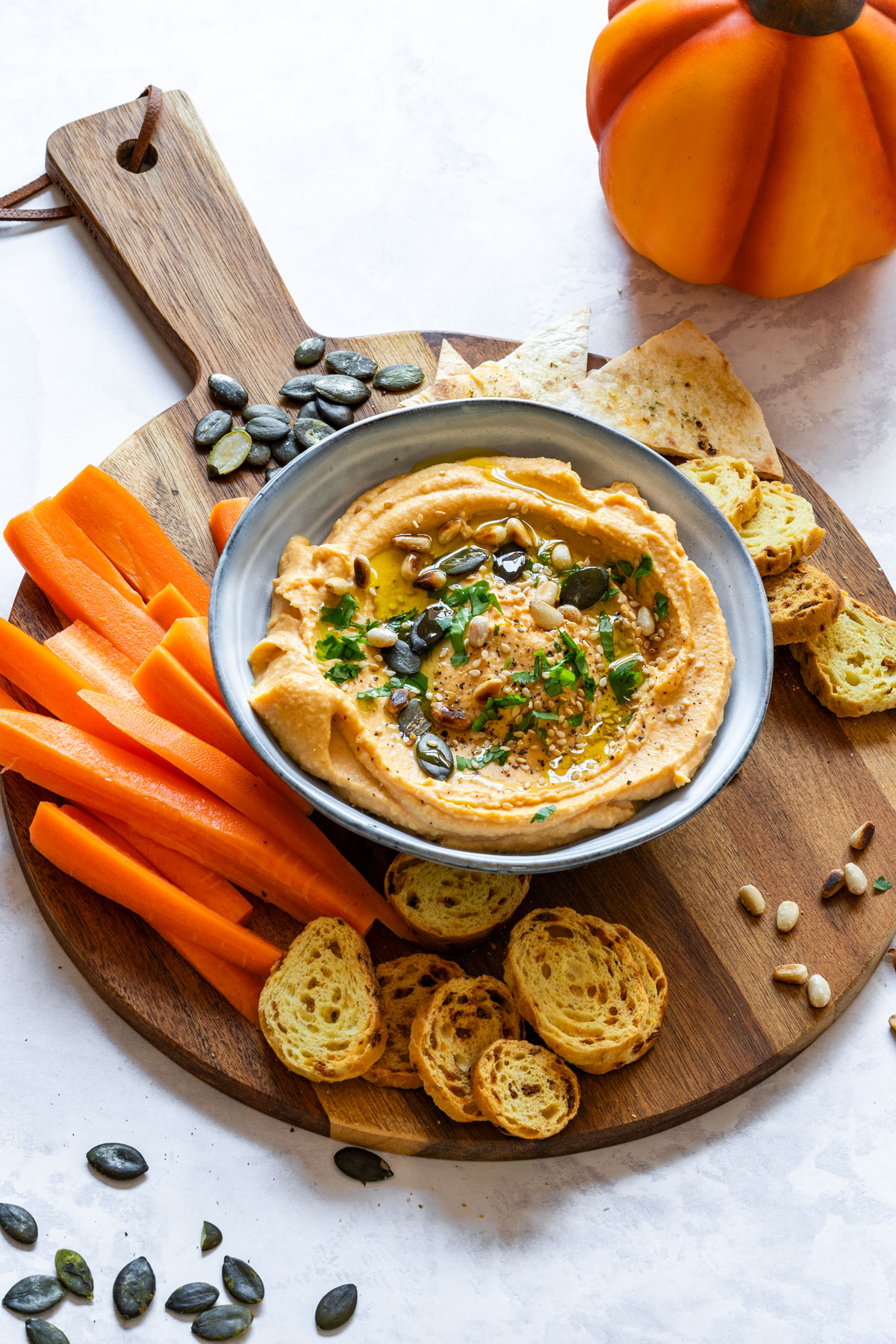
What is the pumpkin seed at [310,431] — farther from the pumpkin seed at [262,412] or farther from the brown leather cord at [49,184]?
the brown leather cord at [49,184]

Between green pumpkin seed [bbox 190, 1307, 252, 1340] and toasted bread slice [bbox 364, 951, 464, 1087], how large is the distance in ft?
2.68

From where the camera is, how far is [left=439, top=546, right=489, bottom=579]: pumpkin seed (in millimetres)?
4297

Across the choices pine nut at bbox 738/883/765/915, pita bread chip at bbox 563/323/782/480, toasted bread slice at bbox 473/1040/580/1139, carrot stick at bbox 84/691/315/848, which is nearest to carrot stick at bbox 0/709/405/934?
carrot stick at bbox 84/691/315/848

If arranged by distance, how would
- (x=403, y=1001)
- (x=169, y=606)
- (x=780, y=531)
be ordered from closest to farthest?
(x=403, y=1001) < (x=169, y=606) < (x=780, y=531)

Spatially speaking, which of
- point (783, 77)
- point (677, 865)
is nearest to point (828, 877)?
point (677, 865)

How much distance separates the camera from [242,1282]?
387 centimetres

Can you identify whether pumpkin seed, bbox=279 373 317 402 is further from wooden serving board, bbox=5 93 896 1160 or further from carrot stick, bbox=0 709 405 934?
carrot stick, bbox=0 709 405 934

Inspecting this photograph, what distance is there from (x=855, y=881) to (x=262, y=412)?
297 cm

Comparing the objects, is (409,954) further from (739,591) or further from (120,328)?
(120,328)

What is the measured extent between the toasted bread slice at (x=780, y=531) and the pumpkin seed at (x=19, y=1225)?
3.44 meters

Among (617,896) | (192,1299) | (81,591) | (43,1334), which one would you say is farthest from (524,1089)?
(81,591)

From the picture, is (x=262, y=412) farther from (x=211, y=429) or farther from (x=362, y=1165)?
(x=362, y=1165)

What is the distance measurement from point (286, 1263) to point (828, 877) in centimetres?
226

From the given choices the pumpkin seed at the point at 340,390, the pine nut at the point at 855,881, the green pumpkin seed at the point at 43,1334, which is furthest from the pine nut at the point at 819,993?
the pumpkin seed at the point at 340,390
